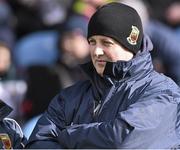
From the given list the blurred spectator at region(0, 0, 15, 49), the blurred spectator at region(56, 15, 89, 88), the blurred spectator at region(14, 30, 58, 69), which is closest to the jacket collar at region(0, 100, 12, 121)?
the blurred spectator at region(56, 15, 89, 88)

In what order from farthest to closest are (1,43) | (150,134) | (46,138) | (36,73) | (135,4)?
(135,4), (1,43), (36,73), (46,138), (150,134)

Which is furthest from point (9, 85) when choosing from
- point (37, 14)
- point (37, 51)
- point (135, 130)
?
point (135, 130)

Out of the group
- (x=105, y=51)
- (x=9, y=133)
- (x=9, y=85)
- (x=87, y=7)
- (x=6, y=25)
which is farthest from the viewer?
(x=6, y=25)

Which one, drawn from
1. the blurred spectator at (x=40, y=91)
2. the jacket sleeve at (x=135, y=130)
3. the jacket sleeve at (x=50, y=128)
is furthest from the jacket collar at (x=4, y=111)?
the blurred spectator at (x=40, y=91)

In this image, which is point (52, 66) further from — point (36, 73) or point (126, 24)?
point (126, 24)

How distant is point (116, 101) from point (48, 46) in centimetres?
530

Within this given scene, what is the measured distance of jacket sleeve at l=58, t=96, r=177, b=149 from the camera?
15.4 ft

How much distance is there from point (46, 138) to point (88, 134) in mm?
379

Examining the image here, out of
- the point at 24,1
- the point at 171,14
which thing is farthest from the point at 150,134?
the point at 24,1

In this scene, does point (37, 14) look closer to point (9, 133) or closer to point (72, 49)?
point (72, 49)

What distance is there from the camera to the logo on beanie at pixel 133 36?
5066mm

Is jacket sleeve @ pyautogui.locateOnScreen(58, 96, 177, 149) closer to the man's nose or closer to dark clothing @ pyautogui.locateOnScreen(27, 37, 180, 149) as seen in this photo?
dark clothing @ pyautogui.locateOnScreen(27, 37, 180, 149)

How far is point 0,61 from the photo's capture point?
9.16 meters

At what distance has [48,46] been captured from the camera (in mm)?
10188
